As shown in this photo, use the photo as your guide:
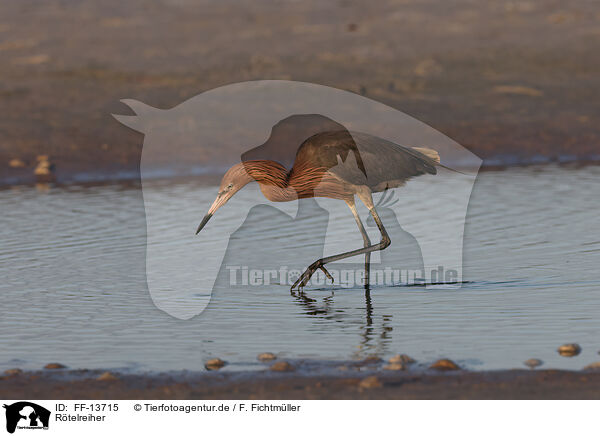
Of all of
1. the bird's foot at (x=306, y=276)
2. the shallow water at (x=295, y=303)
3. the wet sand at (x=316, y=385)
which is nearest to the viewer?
the wet sand at (x=316, y=385)

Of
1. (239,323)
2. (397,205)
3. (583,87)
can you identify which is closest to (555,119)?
(583,87)

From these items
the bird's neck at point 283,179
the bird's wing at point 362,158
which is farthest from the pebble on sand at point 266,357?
the bird's wing at point 362,158

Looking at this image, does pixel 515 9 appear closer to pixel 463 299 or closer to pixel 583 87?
pixel 583 87

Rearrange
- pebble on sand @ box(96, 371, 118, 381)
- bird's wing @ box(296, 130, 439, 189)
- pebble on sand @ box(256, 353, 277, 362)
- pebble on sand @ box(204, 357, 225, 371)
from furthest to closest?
bird's wing @ box(296, 130, 439, 189) < pebble on sand @ box(256, 353, 277, 362) < pebble on sand @ box(204, 357, 225, 371) < pebble on sand @ box(96, 371, 118, 381)

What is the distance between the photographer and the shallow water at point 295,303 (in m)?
6.21

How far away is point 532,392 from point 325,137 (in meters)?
3.54

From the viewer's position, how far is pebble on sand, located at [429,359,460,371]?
18.5 feet

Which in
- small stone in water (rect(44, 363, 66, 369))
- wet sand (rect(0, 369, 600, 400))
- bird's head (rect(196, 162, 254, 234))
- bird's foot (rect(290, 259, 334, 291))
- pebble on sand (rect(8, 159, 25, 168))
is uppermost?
pebble on sand (rect(8, 159, 25, 168))
